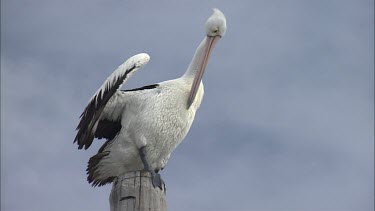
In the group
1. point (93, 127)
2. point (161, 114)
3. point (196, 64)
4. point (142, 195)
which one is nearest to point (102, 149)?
point (93, 127)

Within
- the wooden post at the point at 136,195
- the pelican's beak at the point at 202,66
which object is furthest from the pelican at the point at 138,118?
the wooden post at the point at 136,195

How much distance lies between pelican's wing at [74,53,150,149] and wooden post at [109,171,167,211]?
2.02 m

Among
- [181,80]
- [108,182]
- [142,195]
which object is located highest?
[181,80]

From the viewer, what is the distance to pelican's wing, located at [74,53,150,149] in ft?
18.5

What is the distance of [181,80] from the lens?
19.9 ft

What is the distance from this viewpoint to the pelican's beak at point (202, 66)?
19.1 ft

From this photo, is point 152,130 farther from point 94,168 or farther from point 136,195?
point 136,195

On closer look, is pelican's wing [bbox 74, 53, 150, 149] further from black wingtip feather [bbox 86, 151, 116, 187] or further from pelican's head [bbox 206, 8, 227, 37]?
pelican's head [bbox 206, 8, 227, 37]

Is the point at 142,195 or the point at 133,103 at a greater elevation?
the point at 133,103

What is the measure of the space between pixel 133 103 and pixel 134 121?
0.80 ft

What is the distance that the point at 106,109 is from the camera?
5984 mm

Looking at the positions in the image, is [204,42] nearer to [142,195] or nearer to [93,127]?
[93,127]

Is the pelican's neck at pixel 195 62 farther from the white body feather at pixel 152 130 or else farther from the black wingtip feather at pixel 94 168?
the black wingtip feather at pixel 94 168

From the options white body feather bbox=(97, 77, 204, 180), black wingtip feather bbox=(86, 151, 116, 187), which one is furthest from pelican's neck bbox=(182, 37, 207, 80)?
black wingtip feather bbox=(86, 151, 116, 187)
